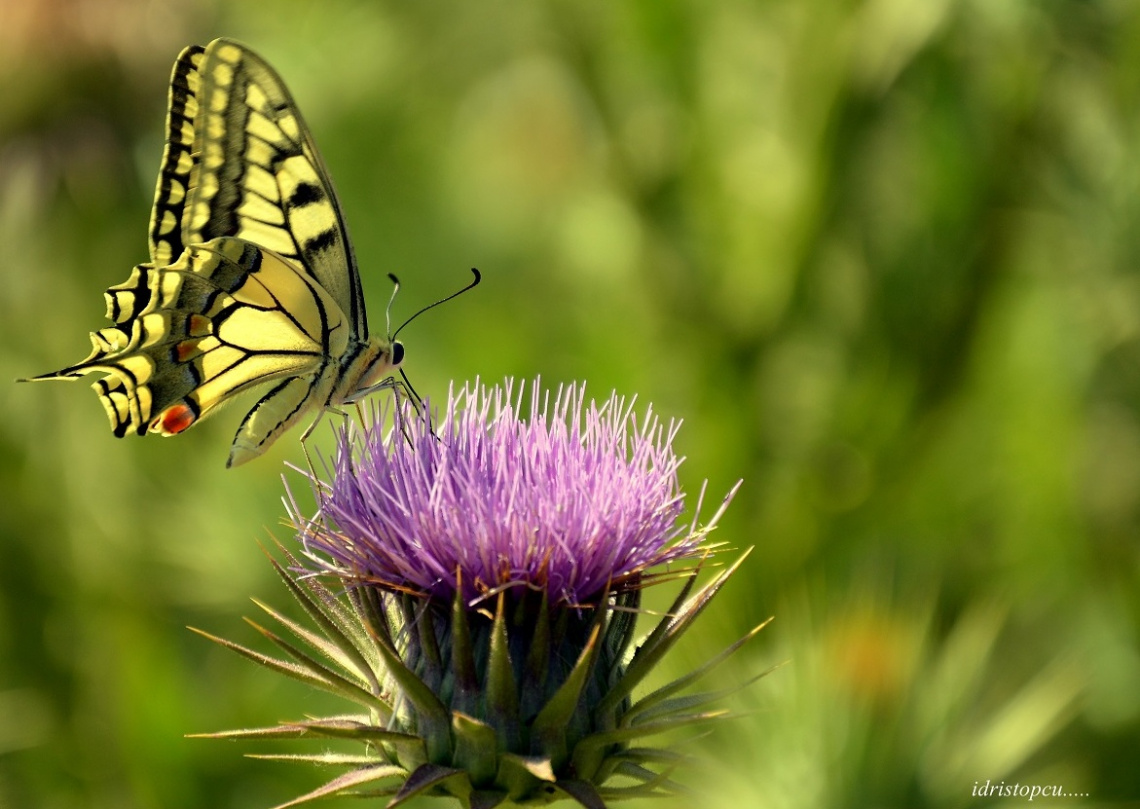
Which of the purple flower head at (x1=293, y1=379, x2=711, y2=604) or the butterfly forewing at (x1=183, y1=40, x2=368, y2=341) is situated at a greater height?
the butterfly forewing at (x1=183, y1=40, x2=368, y2=341)

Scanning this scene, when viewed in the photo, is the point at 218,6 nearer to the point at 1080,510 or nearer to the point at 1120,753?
the point at 1080,510

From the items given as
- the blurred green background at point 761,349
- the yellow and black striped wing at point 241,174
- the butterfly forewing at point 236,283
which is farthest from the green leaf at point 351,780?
the blurred green background at point 761,349

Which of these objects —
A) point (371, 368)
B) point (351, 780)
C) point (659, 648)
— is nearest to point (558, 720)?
point (659, 648)

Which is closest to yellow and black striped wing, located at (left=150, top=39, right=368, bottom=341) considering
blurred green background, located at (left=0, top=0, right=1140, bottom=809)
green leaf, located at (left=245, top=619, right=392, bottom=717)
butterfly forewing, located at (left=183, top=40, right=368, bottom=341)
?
butterfly forewing, located at (left=183, top=40, right=368, bottom=341)

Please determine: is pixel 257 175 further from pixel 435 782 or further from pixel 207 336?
pixel 435 782

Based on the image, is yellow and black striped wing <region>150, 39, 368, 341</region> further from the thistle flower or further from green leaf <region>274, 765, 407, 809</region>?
green leaf <region>274, 765, 407, 809</region>

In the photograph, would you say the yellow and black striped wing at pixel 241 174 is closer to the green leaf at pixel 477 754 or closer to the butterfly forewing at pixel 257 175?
the butterfly forewing at pixel 257 175

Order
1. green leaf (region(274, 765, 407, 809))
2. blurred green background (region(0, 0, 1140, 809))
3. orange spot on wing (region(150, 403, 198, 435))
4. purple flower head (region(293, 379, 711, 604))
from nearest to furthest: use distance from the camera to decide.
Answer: green leaf (region(274, 765, 407, 809)) < purple flower head (region(293, 379, 711, 604)) < orange spot on wing (region(150, 403, 198, 435)) < blurred green background (region(0, 0, 1140, 809))
